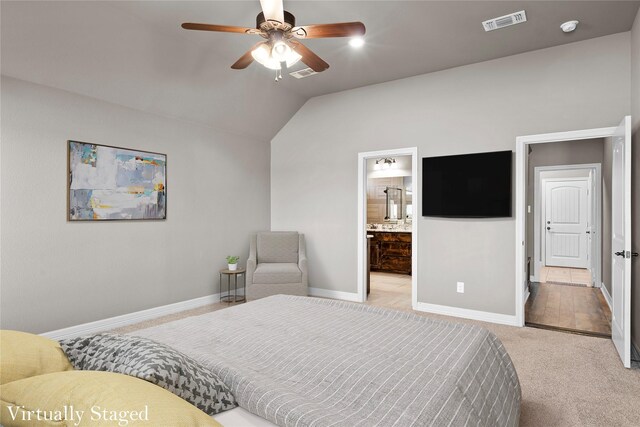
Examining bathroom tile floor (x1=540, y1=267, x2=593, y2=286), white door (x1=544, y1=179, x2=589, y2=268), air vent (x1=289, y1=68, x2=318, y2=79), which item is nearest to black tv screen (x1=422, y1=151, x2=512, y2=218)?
air vent (x1=289, y1=68, x2=318, y2=79)

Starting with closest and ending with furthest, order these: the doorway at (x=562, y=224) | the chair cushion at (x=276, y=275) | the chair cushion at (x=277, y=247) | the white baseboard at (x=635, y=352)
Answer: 1. the white baseboard at (x=635, y=352)
2. the chair cushion at (x=276, y=275)
3. the chair cushion at (x=277, y=247)
4. the doorway at (x=562, y=224)

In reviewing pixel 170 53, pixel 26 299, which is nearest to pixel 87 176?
pixel 26 299

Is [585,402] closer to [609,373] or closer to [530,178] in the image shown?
[609,373]

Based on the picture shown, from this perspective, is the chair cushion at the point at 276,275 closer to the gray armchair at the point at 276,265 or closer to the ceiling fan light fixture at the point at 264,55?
the gray armchair at the point at 276,265

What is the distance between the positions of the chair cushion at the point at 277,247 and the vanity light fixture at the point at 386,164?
3360 millimetres

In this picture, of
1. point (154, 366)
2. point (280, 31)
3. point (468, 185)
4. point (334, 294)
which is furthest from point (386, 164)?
point (154, 366)

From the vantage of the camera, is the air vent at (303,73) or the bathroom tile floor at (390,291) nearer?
the air vent at (303,73)

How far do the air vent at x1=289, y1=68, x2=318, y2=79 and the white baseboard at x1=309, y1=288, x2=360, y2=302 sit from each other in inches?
115

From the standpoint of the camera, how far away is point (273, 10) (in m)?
2.30

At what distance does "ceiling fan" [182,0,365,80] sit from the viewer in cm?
234

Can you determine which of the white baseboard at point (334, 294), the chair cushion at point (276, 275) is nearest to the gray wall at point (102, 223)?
Result: the chair cushion at point (276, 275)

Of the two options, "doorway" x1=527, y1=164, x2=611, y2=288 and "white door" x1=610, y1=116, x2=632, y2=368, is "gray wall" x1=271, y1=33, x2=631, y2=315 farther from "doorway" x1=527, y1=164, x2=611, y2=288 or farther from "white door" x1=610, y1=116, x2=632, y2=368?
"doorway" x1=527, y1=164, x2=611, y2=288

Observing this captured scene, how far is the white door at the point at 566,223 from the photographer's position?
25.6 feet

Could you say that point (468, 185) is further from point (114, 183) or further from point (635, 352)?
point (114, 183)
